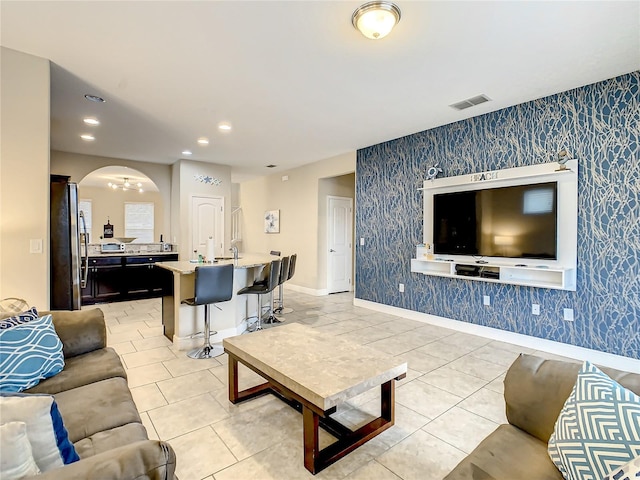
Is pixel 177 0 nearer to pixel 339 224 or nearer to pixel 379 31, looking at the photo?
pixel 379 31

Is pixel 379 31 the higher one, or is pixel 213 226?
pixel 379 31

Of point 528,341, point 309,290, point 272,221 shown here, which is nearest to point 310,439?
point 528,341

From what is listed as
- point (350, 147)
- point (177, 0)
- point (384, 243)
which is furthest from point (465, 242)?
point (177, 0)

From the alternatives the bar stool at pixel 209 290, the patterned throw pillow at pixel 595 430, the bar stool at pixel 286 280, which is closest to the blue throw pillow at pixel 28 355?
the bar stool at pixel 209 290

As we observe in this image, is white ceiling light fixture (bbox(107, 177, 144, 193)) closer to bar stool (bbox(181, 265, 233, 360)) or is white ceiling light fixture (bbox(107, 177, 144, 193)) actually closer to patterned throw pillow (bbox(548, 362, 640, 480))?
bar stool (bbox(181, 265, 233, 360))

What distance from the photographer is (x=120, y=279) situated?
6152mm

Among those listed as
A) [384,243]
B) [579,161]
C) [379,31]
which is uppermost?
[379,31]

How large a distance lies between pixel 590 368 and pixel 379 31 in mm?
2313

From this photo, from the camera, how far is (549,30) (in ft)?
7.93

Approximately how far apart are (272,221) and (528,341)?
598 centimetres

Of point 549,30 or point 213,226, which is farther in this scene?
point 213,226

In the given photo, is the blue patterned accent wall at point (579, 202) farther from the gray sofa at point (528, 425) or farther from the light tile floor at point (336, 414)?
the gray sofa at point (528, 425)

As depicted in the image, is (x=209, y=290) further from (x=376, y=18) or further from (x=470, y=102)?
(x=470, y=102)

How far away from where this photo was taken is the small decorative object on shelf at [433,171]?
4.57 metres
